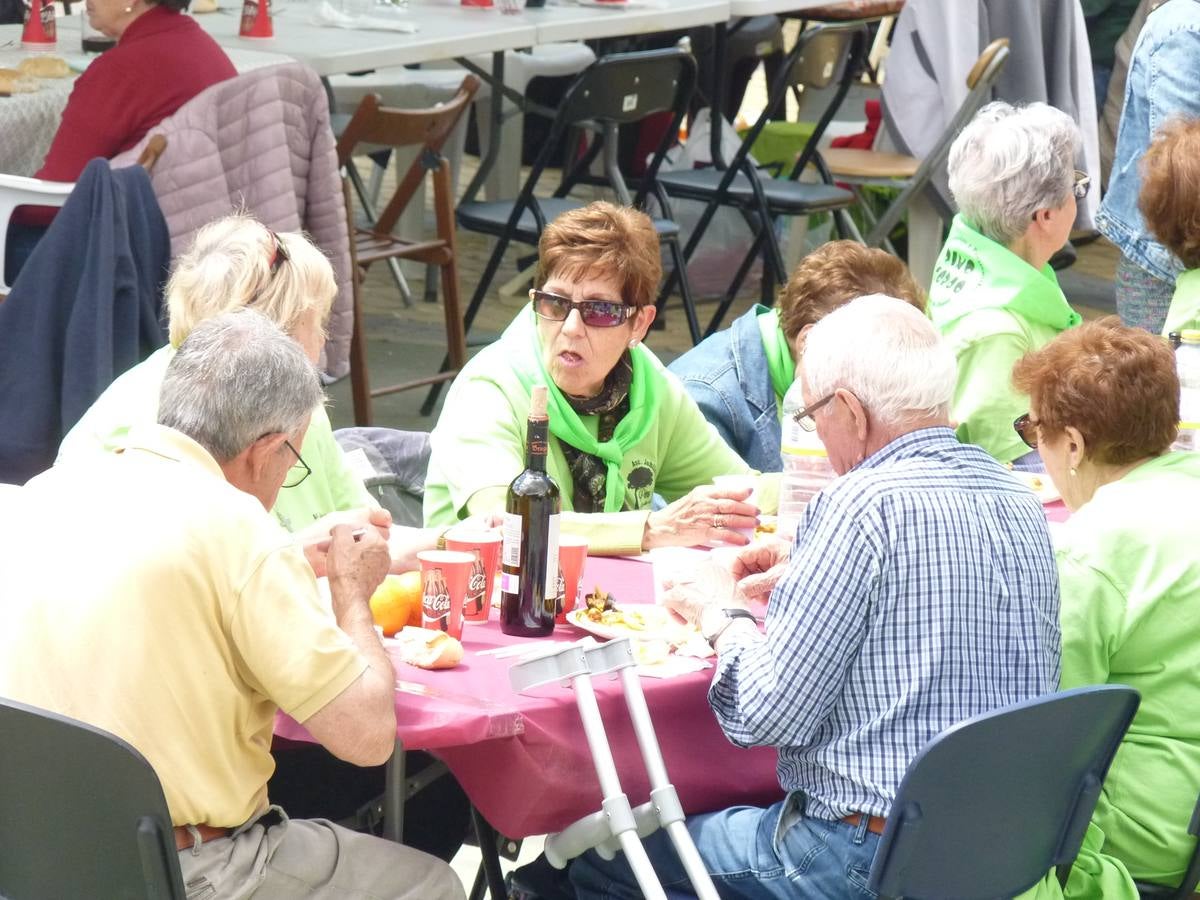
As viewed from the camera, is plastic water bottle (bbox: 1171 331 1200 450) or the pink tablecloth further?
plastic water bottle (bbox: 1171 331 1200 450)

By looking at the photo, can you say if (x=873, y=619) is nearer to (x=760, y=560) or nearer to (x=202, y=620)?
(x=760, y=560)

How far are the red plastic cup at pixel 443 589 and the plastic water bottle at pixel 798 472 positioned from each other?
0.64 meters

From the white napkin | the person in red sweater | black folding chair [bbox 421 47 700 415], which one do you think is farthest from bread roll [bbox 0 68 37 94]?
black folding chair [bbox 421 47 700 415]

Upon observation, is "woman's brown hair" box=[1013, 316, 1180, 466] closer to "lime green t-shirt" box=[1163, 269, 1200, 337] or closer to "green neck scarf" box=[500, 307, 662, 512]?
"green neck scarf" box=[500, 307, 662, 512]

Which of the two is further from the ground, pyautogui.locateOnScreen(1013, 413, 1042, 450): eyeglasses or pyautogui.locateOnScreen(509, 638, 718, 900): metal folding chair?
pyautogui.locateOnScreen(1013, 413, 1042, 450): eyeglasses

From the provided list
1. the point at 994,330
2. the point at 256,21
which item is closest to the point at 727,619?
the point at 994,330

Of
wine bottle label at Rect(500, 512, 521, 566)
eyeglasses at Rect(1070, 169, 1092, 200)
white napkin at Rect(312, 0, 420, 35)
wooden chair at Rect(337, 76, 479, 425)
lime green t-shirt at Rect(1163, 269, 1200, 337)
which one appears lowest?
wooden chair at Rect(337, 76, 479, 425)

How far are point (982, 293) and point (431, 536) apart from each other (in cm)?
156

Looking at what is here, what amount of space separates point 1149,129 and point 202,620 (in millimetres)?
3355

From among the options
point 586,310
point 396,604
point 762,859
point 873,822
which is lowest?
point 762,859

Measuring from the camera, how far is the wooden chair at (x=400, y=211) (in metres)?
5.68

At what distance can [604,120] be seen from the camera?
632 cm

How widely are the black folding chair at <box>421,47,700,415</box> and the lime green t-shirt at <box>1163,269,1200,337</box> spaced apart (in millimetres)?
2693

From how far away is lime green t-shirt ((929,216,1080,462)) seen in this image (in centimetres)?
366
